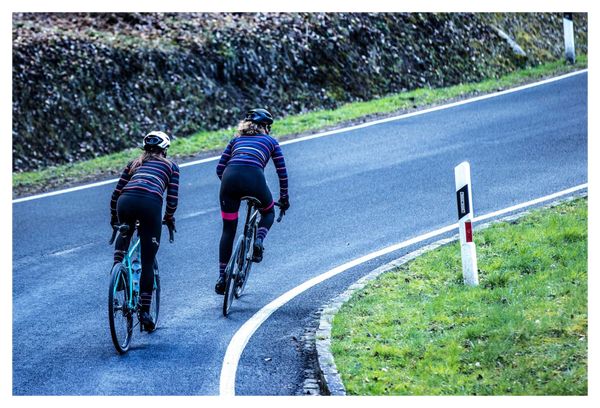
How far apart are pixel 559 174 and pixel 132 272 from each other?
7.03m

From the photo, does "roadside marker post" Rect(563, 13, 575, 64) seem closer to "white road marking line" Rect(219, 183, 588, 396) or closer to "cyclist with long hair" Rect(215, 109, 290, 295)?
"white road marking line" Rect(219, 183, 588, 396)

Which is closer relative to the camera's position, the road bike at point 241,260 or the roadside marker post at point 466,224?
the road bike at point 241,260

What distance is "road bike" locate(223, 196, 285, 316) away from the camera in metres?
9.12

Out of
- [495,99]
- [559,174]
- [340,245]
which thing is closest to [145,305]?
[340,245]

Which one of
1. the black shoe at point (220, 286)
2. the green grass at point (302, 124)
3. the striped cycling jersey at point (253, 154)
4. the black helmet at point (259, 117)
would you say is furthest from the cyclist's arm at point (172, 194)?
the green grass at point (302, 124)

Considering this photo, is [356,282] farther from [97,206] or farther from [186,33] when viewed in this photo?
[186,33]

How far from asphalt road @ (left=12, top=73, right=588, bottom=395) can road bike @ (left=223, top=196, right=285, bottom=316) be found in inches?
8.0

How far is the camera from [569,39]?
1678 cm

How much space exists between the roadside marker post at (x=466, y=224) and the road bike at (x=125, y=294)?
3.30 m

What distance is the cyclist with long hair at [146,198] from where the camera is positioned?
8.27 metres

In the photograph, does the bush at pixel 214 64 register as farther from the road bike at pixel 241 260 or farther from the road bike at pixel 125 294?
the road bike at pixel 125 294

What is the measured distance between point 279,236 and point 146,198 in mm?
3583

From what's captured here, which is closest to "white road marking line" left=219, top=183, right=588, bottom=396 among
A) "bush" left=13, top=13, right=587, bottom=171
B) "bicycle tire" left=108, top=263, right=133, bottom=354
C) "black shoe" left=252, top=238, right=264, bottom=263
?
"black shoe" left=252, top=238, right=264, bottom=263

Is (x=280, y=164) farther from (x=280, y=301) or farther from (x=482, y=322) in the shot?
(x=482, y=322)
